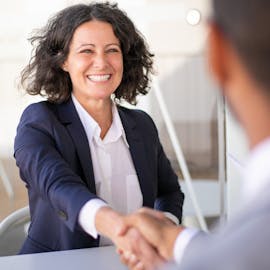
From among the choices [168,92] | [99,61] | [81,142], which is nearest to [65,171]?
[81,142]

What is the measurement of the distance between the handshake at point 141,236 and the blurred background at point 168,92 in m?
1.76

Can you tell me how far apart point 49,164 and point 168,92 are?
8.67ft

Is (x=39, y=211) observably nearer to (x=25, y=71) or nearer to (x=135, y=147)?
(x=135, y=147)

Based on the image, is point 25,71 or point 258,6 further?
point 25,71

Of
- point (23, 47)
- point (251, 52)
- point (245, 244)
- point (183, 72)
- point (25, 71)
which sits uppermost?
point (251, 52)

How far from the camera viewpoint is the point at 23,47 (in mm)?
3711

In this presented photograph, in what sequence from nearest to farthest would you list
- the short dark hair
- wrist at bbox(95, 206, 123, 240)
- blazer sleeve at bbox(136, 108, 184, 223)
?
the short dark hair, wrist at bbox(95, 206, 123, 240), blazer sleeve at bbox(136, 108, 184, 223)

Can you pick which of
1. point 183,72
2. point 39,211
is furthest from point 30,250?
point 183,72

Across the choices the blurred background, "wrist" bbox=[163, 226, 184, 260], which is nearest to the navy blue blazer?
"wrist" bbox=[163, 226, 184, 260]

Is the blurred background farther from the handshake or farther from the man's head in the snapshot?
the man's head

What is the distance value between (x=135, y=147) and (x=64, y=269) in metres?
0.51

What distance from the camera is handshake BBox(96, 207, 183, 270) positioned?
1191 millimetres

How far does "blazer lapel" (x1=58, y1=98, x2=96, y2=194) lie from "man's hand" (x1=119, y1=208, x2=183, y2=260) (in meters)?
0.34

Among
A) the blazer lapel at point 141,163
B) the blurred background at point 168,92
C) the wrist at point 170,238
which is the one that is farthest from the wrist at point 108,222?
the blurred background at point 168,92
